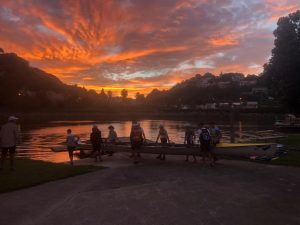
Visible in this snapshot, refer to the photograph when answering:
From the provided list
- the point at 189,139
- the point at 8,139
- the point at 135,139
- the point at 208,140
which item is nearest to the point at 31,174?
the point at 8,139

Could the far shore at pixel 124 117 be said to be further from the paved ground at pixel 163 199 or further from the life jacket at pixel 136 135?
the paved ground at pixel 163 199

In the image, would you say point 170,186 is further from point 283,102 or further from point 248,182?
point 283,102

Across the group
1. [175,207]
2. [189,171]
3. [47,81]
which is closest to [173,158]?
[189,171]

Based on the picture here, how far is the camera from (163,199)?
31.3ft

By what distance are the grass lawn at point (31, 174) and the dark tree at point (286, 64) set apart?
29544mm

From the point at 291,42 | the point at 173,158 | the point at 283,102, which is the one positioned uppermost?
the point at 291,42

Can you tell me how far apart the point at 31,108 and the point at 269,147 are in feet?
560

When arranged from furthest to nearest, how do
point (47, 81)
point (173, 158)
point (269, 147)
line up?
point (47, 81) < point (173, 158) < point (269, 147)

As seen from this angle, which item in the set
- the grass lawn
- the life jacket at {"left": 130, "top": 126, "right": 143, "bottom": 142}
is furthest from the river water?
the grass lawn

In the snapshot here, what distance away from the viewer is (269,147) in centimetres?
1645

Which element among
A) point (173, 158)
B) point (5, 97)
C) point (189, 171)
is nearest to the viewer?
point (189, 171)

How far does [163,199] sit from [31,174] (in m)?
6.02

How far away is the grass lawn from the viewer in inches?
456

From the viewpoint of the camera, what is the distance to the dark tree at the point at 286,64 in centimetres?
3812
